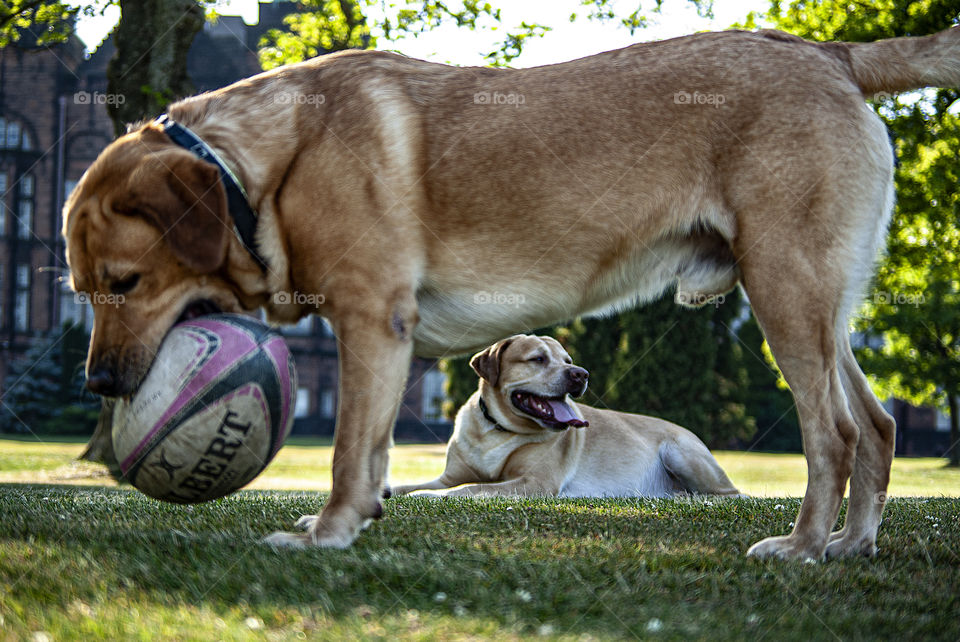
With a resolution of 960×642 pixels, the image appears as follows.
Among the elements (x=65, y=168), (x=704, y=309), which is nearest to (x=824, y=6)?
(x=704, y=309)

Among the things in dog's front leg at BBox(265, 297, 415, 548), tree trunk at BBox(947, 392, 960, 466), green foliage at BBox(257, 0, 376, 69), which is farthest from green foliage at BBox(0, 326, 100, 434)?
dog's front leg at BBox(265, 297, 415, 548)

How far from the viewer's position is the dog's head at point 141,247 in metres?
3.27

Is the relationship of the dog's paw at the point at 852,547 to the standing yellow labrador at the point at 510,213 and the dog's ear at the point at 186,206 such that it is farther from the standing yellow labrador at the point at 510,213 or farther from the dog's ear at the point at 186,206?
the dog's ear at the point at 186,206

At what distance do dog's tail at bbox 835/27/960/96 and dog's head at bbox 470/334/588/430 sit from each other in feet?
12.0

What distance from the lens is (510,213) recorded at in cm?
348

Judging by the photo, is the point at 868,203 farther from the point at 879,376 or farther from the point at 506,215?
the point at 879,376

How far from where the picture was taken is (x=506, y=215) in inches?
137

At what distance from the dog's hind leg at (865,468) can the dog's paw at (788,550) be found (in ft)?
0.70

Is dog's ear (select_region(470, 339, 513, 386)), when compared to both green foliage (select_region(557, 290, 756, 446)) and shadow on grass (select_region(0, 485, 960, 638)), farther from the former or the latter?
green foliage (select_region(557, 290, 756, 446))

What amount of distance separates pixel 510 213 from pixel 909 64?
1818 mm

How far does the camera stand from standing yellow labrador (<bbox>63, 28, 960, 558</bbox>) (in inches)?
128

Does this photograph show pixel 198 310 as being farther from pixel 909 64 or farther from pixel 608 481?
pixel 608 481

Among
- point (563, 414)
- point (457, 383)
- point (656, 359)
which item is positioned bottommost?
point (457, 383)

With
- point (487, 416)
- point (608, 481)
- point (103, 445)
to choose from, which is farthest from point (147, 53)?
point (608, 481)
